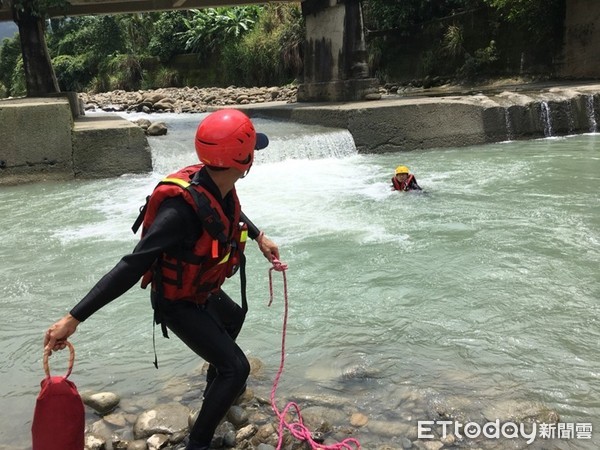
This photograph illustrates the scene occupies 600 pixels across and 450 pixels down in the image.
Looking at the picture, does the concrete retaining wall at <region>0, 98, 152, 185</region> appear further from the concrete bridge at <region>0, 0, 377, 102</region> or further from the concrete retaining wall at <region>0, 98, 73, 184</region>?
the concrete bridge at <region>0, 0, 377, 102</region>

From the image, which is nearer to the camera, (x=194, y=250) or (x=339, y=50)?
(x=194, y=250)

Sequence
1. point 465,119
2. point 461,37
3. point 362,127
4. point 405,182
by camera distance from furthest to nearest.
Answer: point 461,37, point 465,119, point 362,127, point 405,182

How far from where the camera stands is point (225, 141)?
2260mm

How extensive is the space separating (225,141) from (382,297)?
249cm

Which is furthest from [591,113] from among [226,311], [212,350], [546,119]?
[212,350]

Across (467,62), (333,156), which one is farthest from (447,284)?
(467,62)

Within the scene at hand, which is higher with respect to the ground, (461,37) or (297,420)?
(461,37)

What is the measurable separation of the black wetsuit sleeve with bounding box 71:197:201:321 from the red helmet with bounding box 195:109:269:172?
210mm

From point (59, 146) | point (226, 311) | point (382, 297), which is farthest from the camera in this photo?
point (59, 146)

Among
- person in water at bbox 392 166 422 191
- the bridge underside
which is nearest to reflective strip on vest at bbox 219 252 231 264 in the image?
person in water at bbox 392 166 422 191

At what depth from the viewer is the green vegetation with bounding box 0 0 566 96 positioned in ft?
58.8

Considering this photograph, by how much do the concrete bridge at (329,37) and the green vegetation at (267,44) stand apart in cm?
155

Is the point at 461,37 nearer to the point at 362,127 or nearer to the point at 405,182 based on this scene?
the point at 362,127

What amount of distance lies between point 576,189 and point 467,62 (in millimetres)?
12758
